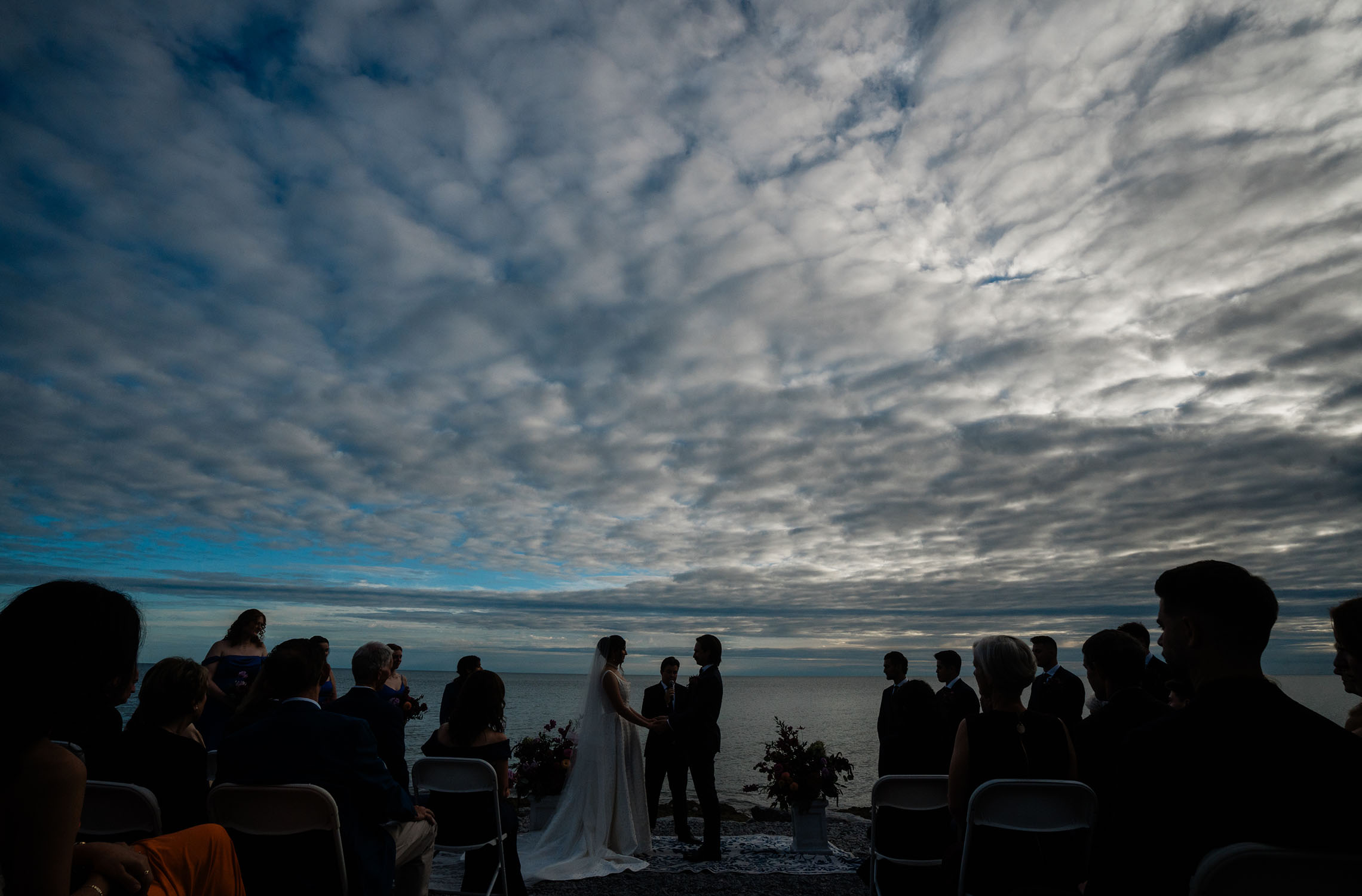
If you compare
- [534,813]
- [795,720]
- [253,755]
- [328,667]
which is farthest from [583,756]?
[795,720]

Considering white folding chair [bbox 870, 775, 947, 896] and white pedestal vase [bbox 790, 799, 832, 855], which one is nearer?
white folding chair [bbox 870, 775, 947, 896]

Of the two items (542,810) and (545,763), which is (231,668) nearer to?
(545,763)

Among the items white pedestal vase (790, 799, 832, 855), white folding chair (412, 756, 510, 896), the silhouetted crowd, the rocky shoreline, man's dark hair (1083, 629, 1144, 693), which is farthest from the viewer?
white pedestal vase (790, 799, 832, 855)

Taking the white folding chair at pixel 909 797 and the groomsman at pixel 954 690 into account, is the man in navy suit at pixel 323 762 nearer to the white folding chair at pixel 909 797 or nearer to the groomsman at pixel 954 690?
the white folding chair at pixel 909 797

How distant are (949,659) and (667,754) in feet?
12.3

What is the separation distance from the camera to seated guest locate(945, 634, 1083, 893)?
140 inches

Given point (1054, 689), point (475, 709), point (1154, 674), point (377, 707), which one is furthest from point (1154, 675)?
point (377, 707)

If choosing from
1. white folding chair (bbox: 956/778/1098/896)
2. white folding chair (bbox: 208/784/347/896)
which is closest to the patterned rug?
white folding chair (bbox: 208/784/347/896)

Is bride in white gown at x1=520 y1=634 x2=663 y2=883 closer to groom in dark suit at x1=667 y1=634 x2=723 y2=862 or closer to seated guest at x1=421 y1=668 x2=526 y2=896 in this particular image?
groom in dark suit at x1=667 y1=634 x2=723 y2=862

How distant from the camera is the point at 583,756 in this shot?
8.01 m

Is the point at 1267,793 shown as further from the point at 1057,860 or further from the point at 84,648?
the point at 84,648

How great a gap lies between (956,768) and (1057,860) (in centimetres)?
78

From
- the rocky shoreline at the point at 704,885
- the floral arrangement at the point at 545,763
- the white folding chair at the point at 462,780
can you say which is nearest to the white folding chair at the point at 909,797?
the rocky shoreline at the point at 704,885

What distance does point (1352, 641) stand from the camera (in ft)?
9.18
